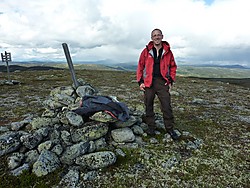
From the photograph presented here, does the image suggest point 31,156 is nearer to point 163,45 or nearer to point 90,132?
point 90,132

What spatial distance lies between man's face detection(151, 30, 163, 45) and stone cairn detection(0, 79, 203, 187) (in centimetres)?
410

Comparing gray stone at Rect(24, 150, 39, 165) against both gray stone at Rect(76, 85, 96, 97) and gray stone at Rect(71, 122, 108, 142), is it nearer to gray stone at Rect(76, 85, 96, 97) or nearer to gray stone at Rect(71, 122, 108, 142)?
gray stone at Rect(71, 122, 108, 142)

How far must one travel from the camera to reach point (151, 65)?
30.5 feet

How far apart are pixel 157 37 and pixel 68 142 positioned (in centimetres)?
615

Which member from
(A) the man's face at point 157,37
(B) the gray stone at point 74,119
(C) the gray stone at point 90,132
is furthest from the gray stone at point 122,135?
(A) the man's face at point 157,37

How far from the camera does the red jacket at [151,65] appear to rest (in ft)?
30.2

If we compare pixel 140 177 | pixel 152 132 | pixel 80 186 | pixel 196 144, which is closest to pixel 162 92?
pixel 152 132

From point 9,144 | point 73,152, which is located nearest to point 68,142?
point 73,152

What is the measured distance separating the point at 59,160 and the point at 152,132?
4825mm

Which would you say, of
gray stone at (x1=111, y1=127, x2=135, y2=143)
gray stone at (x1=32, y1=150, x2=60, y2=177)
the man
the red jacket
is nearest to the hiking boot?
the man

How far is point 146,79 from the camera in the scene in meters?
9.62

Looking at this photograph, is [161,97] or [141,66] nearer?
[141,66]

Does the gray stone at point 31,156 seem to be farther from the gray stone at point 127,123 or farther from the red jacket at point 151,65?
the red jacket at point 151,65

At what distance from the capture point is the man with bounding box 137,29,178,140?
9.19 meters
